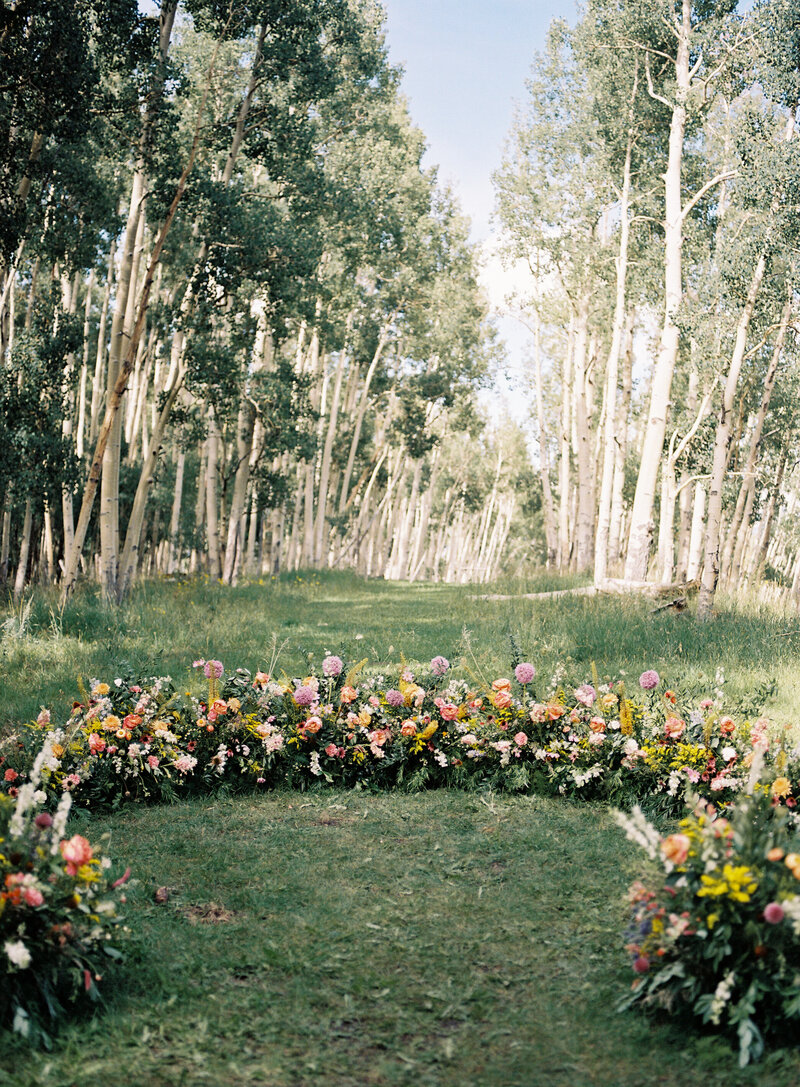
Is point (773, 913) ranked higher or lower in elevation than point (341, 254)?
lower

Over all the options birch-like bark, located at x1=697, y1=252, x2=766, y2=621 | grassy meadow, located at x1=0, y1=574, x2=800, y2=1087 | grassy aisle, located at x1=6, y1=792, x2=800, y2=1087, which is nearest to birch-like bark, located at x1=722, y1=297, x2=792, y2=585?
birch-like bark, located at x1=697, y1=252, x2=766, y2=621

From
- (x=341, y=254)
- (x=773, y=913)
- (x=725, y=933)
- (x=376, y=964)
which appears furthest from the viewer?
(x=341, y=254)

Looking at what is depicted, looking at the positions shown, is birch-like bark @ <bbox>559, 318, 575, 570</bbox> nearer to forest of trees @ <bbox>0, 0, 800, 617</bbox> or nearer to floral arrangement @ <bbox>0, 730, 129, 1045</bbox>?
forest of trees @ <bbox>0, 0, 800, 617</bbox>

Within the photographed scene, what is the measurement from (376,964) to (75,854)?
1.22 metres

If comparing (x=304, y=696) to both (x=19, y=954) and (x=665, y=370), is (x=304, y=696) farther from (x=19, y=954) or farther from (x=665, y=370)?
(x=665, y=370)

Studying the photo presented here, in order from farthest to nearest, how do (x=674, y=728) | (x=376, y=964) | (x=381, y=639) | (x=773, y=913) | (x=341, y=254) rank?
1. (x=341, y=254)
2. (x=381, y=639)
3. (x=674, y=728)
4. (x=376, y=964)
5. (x=773, y=913)

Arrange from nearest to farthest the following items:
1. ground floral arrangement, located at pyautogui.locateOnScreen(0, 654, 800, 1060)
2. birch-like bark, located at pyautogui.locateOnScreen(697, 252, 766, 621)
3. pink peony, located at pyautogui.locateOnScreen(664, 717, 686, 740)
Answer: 1. ground floral arrangement, located at pyautogui.locateOnScreen(0, 654, 800, 1060)
2. pink peony, located at pyautogui.locateOnScreen(664, 717, 686, 740)
3. birch-like bark, located at pyautogui.locateOnScreen(697, 252, 766, 621)

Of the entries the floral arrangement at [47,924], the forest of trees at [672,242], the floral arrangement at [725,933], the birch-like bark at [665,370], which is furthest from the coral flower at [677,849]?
the birch-like bark at [665,370]

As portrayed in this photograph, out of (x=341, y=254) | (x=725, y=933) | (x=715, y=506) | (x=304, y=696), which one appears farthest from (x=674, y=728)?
(x=341, y=254)

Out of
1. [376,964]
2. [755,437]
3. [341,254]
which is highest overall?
A: [341,254]

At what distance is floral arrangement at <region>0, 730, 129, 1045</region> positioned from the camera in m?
2.78

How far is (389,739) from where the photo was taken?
590 cm

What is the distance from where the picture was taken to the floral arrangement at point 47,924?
9.11ft

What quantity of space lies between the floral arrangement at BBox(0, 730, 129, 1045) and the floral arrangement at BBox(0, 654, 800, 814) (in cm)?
220
